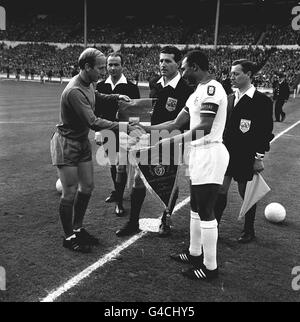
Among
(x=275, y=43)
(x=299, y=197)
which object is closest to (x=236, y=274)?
(x=299, y=197)

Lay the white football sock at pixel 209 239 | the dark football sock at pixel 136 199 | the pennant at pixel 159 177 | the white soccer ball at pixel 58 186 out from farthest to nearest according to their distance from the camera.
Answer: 1. the white soccer ball at pixel 58 186
2. the dark football sock at pixel 136 199
3. the pennant at pixel 159 177
4. the white football sock at pixel 209 239

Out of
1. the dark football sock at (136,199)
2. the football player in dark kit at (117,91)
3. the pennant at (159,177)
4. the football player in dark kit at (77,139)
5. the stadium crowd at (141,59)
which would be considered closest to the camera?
the football player in dark kit at (77,139)

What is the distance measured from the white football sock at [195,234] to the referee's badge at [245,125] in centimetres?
137

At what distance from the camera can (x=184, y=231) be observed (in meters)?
5.38

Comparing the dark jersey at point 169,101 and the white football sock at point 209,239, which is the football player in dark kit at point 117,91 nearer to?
the dark jersey at point 169,101

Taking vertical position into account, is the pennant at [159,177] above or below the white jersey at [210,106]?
below

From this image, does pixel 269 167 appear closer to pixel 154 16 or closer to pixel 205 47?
pixel 205 47

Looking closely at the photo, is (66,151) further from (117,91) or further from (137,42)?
(137,42)

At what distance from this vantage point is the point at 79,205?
16.0ft

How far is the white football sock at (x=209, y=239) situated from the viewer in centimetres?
390

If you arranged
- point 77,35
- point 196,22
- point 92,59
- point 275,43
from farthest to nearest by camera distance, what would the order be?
point 77,35 < point 196,22 < point 275,43 < point 92,59

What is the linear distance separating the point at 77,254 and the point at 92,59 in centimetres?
229

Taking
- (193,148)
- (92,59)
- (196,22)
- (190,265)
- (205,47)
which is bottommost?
(190,265)

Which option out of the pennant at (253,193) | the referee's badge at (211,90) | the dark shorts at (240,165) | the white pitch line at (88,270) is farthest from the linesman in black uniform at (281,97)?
the referee's badge at (211,90)
